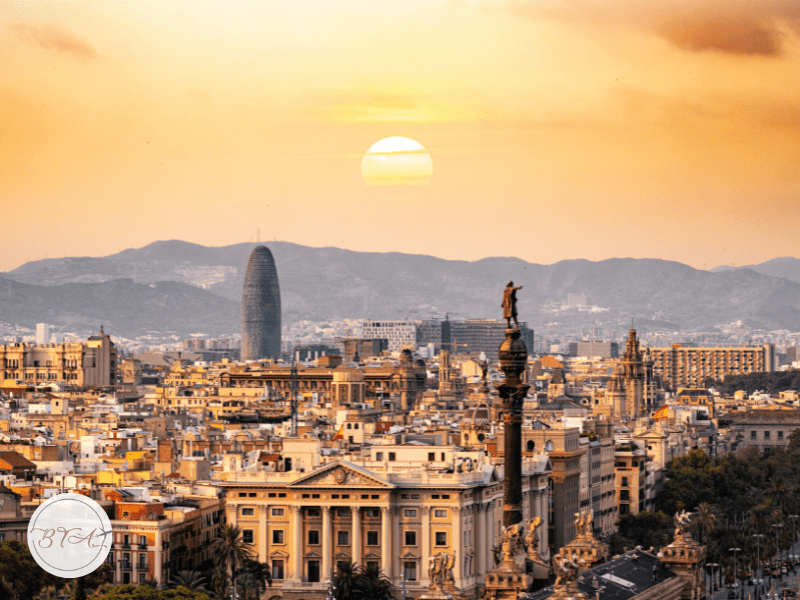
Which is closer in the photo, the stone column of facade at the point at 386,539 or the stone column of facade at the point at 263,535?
the stone column of facade at the point at 386,539

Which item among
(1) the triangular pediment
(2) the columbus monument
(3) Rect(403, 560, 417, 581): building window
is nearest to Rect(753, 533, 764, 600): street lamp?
(3) Rect(403, 560, 417, 581): building window

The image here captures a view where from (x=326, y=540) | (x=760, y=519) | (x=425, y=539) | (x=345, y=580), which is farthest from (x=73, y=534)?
(x=760, y=519)

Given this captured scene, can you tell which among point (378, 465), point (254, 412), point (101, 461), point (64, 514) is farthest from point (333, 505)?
point (254, 412)

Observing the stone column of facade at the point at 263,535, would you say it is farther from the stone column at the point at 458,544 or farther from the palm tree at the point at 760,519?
the palm tree at the point at 760,519

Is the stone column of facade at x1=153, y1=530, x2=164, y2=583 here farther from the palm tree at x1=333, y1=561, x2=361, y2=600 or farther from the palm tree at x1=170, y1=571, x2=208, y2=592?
the palm tree at x1=333, y1=561, x2=361, y2=600

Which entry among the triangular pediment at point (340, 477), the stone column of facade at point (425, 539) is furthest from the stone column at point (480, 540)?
the triangular pediment at point (340, 477)
